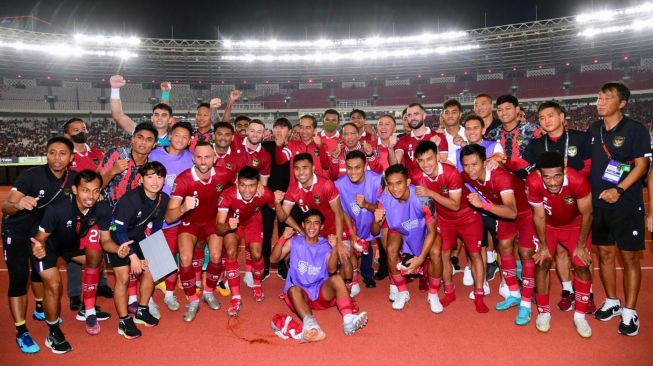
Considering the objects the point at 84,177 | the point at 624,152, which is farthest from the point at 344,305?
the point at 624,152

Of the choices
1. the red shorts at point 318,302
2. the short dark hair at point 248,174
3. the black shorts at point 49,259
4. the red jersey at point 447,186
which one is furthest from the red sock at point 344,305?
the black shorts at point 49,259

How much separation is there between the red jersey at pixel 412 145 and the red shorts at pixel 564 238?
2.21 m

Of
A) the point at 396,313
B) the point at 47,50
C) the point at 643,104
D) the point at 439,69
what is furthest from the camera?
the point at 439,69

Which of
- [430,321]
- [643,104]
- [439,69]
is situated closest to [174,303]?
[430,321]

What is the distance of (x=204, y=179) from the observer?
5527 mm

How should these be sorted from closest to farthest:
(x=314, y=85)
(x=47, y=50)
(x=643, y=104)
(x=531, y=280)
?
(x=531, y=280)
(x=47, y=50)
(x=643, y=104)
(x=314, y=85)

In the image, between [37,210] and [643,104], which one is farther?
[643,104]

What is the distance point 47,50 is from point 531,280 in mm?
36457

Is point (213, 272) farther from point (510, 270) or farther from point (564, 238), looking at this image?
point (564, 238)

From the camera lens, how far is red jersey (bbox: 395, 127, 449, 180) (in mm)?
6609

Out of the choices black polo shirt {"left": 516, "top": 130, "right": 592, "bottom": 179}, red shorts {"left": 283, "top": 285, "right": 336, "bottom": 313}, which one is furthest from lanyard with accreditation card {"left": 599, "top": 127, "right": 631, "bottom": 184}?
red shorts {"left": 283, "top": 285, "right": 336, "bottom": 313}

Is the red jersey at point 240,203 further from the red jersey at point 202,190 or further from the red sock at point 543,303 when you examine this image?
the red sock at point 543,303

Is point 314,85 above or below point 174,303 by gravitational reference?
above

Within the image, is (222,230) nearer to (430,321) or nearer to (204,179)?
(204,179)
